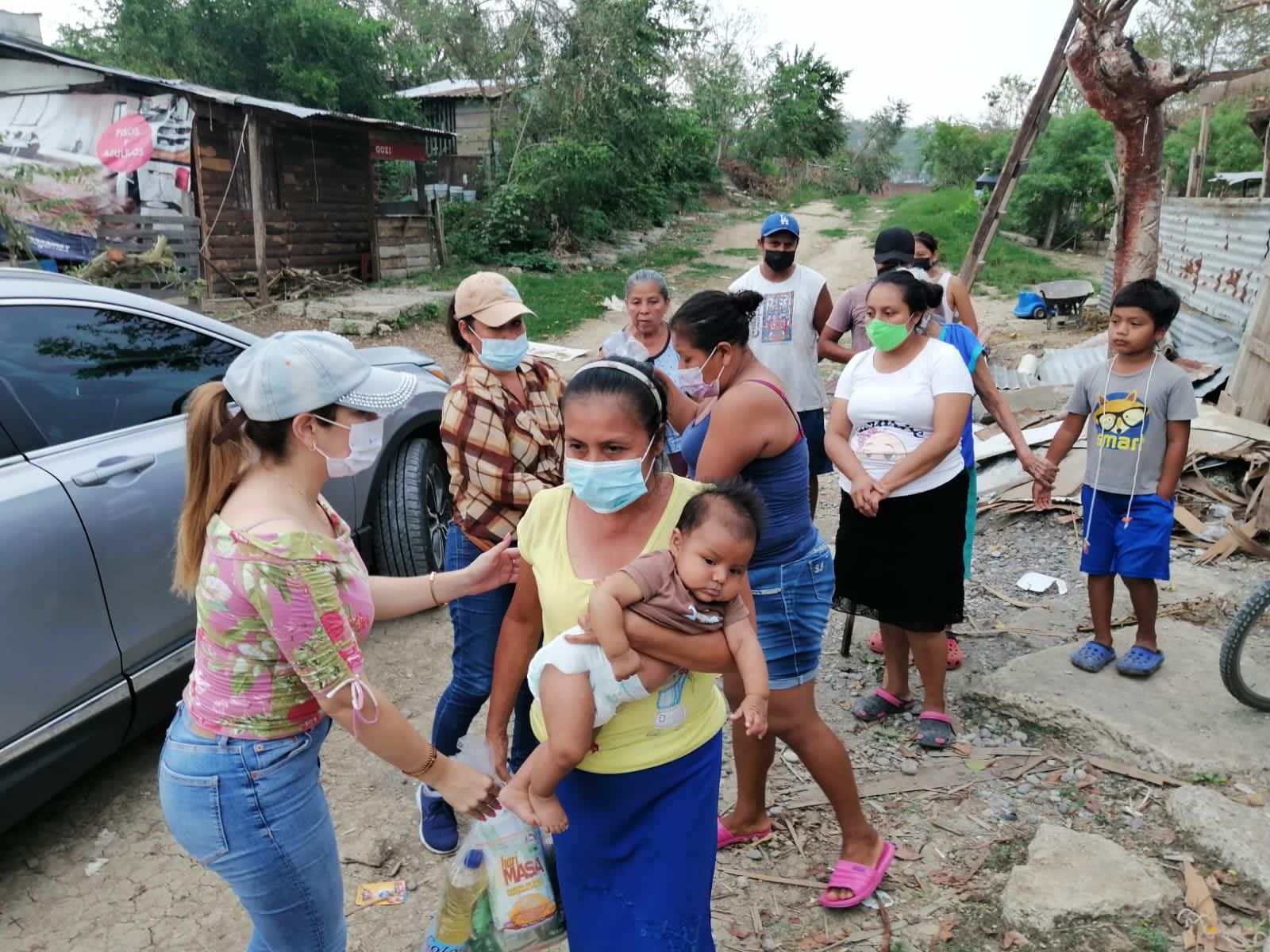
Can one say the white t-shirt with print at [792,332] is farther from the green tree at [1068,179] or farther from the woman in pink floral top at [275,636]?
the green tree at [1068,179]

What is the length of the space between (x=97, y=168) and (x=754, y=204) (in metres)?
26.0

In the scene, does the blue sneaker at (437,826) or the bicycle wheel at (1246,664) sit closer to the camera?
the blue sneaker at (437,826)

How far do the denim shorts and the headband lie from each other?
0.82m

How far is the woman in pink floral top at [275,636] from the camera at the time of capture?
1.73 m

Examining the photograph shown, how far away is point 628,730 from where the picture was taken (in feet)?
6.09

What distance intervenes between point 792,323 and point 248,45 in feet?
69.2

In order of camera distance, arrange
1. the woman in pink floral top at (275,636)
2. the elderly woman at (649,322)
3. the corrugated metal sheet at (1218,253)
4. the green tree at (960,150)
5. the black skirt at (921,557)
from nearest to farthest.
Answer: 1. the woman in pink floral top at (275,636)
2. the black skirt at (921,557)
3. the elderly woman at (649,322)
4. the corrugated metal sheet at (1218,253)
5. the green tree at (960,150)

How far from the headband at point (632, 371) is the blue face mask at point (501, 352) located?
3.57 ft

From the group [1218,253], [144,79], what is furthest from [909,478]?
[144,79]

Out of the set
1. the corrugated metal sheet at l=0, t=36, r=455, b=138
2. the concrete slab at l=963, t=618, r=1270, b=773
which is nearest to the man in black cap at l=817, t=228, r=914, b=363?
the concrete slab at l=963, t=618, r=1270, b=773

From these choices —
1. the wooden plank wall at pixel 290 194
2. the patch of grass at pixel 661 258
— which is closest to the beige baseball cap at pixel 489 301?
the wooden plank wall at pixel 290 194

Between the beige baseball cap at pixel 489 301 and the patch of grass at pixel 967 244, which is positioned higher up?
the patch of grass at pixel 967 244

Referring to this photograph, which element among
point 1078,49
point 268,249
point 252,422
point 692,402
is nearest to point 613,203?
point 268,249

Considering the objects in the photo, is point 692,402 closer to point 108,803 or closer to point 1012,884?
point 1012,884
